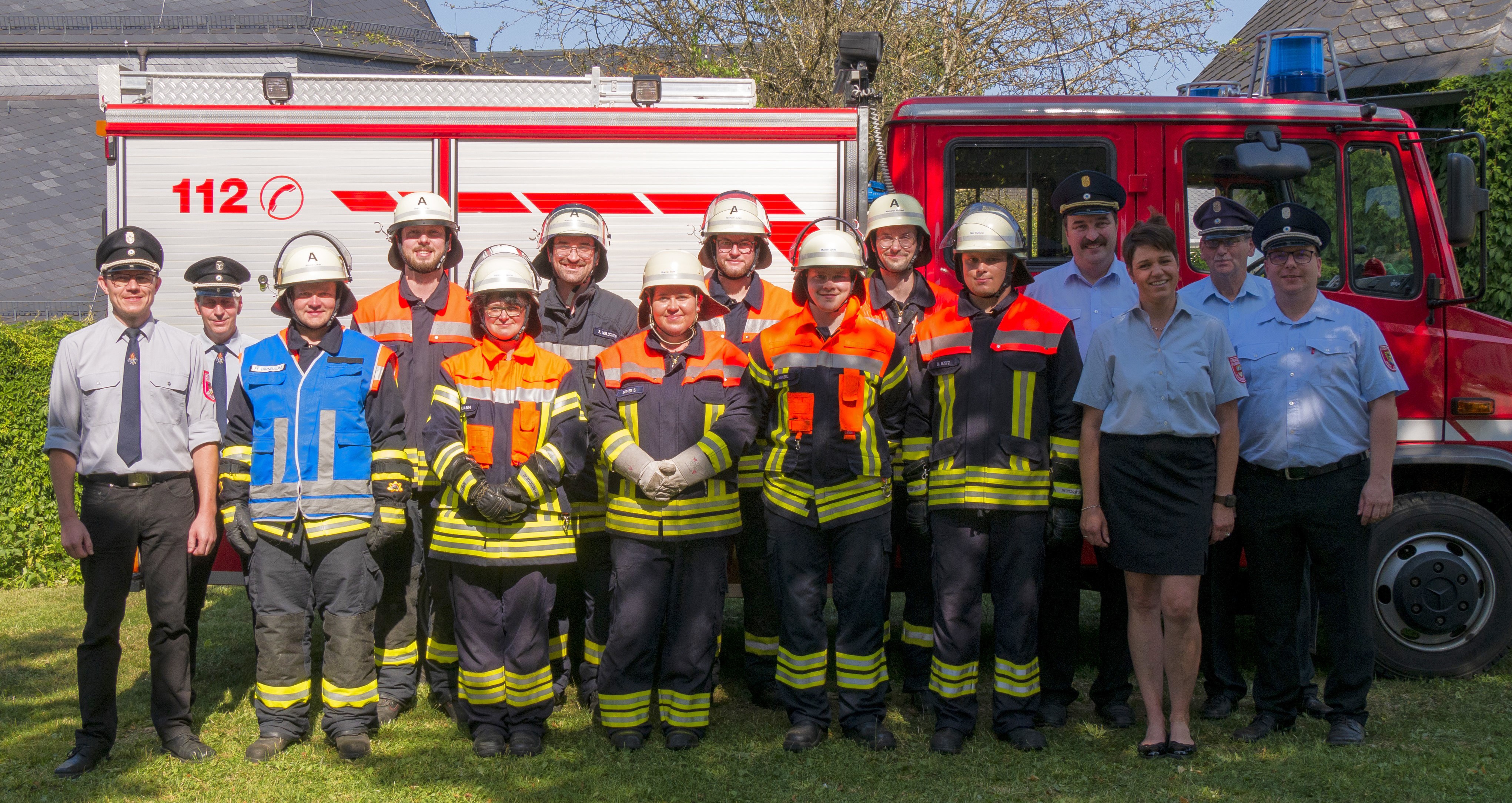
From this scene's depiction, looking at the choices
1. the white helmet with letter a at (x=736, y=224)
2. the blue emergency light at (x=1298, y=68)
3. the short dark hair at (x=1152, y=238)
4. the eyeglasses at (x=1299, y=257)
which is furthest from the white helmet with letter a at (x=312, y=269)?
the blue emergency light at (x=1298, y=68)

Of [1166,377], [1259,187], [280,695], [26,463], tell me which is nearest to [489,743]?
[280,695]

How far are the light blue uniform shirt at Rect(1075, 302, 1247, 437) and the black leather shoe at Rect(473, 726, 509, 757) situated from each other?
2.72 m

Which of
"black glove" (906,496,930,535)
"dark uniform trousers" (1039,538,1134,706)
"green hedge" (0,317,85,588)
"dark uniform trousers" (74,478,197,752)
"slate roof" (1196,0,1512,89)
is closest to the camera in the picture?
"dark uniform trousers" (74,478,197,752)

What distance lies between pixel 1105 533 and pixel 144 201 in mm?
4914

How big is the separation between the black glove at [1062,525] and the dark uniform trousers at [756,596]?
48.8 inches

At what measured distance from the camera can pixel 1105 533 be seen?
14.4ft

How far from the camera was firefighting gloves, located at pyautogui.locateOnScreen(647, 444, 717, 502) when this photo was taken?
436 centimetres

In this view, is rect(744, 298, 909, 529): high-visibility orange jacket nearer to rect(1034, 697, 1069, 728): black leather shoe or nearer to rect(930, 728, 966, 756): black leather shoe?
rect(930, 728, 966, 756): black leather shoe

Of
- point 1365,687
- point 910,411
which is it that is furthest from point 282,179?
point 1365,687

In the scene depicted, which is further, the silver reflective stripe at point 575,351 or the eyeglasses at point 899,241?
the silver reflective stripe at point 575,351

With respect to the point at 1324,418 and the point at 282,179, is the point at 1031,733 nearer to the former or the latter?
the point at 1324,418

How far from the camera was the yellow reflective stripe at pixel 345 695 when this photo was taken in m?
4.60

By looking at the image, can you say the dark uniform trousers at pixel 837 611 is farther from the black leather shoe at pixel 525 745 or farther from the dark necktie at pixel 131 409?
the dark necktie at pixel 131 409

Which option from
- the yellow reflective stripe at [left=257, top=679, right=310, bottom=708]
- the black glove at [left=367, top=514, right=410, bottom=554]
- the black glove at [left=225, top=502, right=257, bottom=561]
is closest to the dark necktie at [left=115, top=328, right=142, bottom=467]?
the black glove at [left=225, top=502, right=257, bottom=561]
